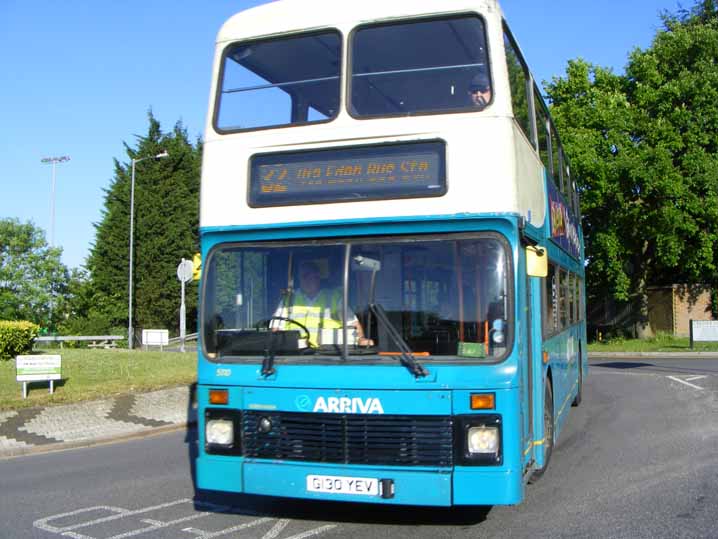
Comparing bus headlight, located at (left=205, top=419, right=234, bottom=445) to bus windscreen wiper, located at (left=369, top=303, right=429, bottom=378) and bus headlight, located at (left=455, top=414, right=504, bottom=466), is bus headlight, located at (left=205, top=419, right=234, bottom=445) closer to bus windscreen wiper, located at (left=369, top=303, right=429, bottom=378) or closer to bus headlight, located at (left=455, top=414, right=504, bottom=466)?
bus windscreen wiper, located at (left=369, top=303, right=429, bottom=378)

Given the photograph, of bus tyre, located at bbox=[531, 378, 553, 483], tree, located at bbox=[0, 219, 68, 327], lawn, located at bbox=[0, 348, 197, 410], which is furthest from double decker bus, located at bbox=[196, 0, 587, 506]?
tree, located at bbox=[0, 219, 68, 327]

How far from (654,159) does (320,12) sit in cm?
2963

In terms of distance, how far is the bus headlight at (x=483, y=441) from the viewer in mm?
5945

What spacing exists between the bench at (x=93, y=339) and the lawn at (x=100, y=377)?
570 inches

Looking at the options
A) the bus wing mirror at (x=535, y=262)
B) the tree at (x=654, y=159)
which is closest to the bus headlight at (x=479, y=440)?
the bus wing mirror at (x=535, y=262)

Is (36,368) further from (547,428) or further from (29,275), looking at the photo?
(29,275)

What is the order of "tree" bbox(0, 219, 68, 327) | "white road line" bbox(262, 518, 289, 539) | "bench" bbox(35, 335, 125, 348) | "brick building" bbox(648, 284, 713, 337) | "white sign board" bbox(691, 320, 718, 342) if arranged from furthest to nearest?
"tree" bbox(0, 219, 68, 327), "bench" bbox(35, 335, 125, 348), "brick building" bbox(648, 284, 713, 337), "white sign board" bbox(691, 320, 718, 342), "white road line" bbox(262, 518, 289, 539)

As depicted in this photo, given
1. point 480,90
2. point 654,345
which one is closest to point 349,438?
point 480,90

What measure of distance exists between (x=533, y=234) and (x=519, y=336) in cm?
127

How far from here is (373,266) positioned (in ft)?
20.8

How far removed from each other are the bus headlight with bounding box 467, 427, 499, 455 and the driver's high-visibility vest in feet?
4.30

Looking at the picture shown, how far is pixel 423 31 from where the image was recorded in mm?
6684

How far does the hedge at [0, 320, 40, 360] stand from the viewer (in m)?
Answer: 22.7

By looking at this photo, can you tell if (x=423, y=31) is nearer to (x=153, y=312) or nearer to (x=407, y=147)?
(x=407, y=147)
